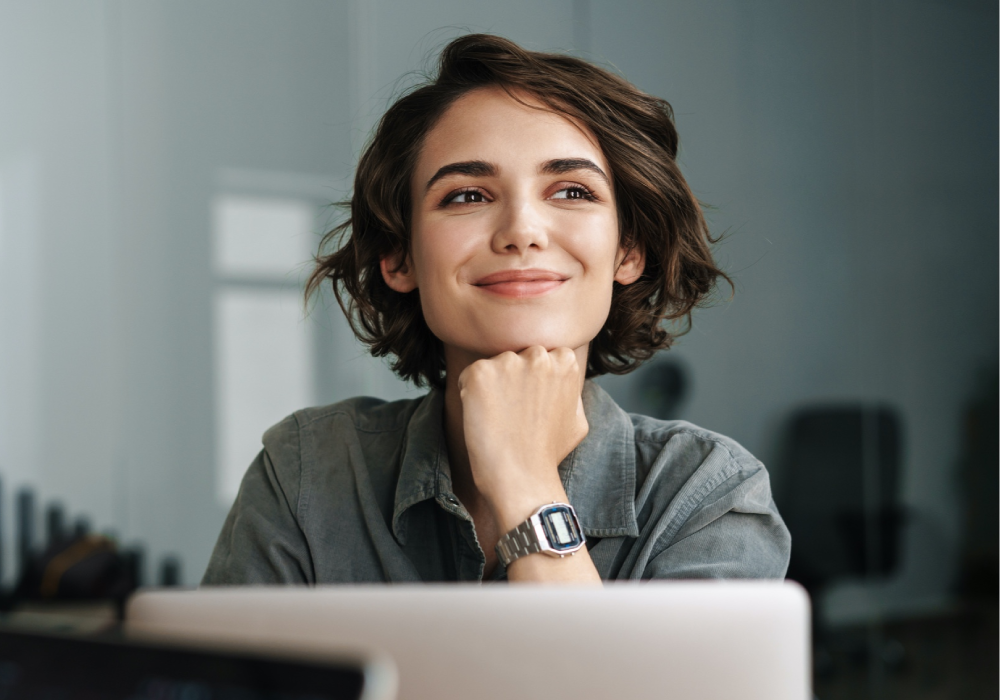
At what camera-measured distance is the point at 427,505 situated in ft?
3.96

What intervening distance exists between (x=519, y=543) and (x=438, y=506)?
0.90 ft

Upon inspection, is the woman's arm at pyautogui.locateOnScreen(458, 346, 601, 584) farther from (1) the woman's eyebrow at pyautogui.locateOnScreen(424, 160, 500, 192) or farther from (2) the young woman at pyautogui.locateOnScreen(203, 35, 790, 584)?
(1) the woman's eyebrow at pyautogui.locateOnScreen(424, 160, 500, 192)

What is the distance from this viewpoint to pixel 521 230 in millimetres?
1125

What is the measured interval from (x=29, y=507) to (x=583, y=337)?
2.37 m

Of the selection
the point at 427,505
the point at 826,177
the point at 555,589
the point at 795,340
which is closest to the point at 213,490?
the point at 427,505


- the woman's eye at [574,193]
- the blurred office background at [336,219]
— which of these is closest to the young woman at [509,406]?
the woman's eye at [574,193]

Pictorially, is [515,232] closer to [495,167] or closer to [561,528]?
[495,167]

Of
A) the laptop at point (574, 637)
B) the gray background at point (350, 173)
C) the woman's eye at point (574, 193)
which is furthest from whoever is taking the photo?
the gray background at point (350, 173)

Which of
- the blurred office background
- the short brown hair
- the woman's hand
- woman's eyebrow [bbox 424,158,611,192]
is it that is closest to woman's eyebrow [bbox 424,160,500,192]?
woman's eyebrow [bbox 424,158,611,192]

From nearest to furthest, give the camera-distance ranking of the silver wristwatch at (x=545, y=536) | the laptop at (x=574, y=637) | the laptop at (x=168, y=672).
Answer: the laptop at (x=168, y=672)
the laptop at (x=574, y=637)
the silver wristwatch at (x=545, y=536)

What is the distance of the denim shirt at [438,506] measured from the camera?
1.08m

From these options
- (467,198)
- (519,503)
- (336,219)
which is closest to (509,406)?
(519,503)

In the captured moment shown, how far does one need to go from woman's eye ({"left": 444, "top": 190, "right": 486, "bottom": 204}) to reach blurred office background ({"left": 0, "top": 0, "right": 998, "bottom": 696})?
1785 mm

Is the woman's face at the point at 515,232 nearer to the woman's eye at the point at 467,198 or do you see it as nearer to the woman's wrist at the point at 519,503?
the woman's eye at the point at 467,198
